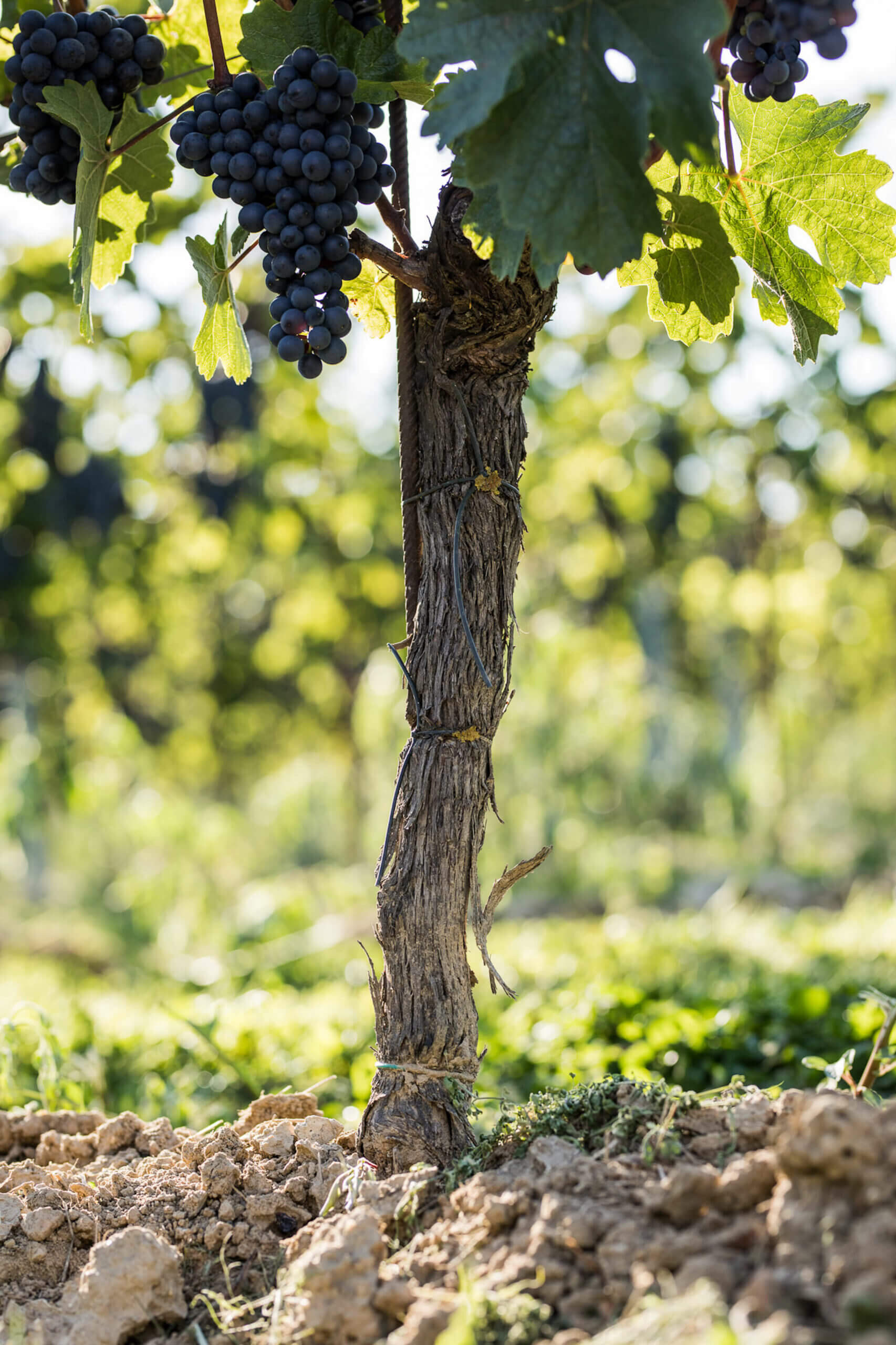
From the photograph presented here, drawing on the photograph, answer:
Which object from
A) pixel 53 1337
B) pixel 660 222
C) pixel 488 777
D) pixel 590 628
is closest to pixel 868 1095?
pixel 488 777

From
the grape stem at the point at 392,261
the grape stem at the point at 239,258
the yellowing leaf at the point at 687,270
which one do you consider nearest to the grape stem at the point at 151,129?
the grape stem at the point at 239,258

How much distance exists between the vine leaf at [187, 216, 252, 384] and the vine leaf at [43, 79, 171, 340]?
212 mm

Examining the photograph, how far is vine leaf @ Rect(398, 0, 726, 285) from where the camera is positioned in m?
1.40

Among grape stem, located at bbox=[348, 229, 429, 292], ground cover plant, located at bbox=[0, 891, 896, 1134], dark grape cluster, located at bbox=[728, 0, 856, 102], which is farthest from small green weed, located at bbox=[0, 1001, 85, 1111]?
dark grape cluster, located at bbox=[728, 0, 856, 102]

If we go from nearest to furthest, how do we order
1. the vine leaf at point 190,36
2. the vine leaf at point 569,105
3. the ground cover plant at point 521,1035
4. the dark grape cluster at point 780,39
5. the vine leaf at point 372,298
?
the vine leaf at point 569,105 < the dark grape cluster at point 780,39 < the vine leaf at point 372,298 < the vine leaf at point 190,36 < the ground cover plant at point 521,1035

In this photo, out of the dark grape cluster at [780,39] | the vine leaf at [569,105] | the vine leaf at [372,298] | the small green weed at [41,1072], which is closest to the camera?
the vine leaf at [569,105]

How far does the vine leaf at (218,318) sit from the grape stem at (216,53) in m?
0.24

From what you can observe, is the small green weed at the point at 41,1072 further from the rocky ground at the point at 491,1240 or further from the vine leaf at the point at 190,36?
the vine leaf at the point at 190,36

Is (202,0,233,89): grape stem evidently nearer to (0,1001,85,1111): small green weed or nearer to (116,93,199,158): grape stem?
(116,93,199,158): grape stem

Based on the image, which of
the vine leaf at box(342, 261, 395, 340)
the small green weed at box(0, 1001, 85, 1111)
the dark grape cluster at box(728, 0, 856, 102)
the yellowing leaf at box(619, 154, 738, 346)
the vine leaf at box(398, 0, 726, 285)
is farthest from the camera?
the small green weed at box(0, 1001, 85, 1111)

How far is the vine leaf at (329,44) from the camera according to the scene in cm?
182

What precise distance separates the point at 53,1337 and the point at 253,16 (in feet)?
7.13

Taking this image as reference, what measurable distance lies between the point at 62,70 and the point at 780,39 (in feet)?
4.16

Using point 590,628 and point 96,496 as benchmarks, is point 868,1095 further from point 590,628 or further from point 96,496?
point 590,628
